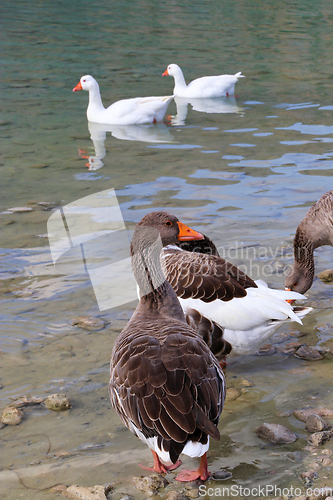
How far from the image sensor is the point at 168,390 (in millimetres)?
3021

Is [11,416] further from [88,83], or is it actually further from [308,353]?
[88,83]

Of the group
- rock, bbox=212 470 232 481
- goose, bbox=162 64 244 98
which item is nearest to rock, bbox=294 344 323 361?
rock, bbox=212 470 232 481

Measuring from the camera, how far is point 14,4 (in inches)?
1332

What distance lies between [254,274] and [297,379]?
2.01 metres

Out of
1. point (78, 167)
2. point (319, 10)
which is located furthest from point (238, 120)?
point (319, 10)

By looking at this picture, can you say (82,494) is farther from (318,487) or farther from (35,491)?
(318,487)

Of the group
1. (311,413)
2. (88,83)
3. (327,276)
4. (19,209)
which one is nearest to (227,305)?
(311,413)

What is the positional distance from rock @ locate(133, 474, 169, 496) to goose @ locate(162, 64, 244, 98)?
12384 mm

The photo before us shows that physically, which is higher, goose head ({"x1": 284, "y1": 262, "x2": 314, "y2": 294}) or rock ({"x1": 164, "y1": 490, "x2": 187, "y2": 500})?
goose head ({"x1": 284, "y1": 262, "x2": 314, "y2": 294})

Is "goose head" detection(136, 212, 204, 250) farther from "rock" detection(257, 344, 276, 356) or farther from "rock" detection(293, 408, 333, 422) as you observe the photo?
"rock" detection(293, 408, 333, 422)

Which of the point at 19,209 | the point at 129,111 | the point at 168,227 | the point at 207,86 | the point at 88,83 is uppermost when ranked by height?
the point at 88,83

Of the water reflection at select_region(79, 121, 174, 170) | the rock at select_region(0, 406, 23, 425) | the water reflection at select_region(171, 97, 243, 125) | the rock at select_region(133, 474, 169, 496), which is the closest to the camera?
the rock at select_region(133, 474, 169, 496)

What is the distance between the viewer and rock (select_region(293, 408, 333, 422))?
3791 mm

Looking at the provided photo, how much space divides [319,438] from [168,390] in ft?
3.90
